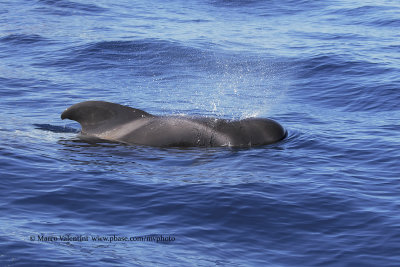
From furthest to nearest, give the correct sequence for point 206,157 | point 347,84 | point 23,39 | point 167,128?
1. point 23,39
2. point 347,84
3. point 167,128
4. point 206,157

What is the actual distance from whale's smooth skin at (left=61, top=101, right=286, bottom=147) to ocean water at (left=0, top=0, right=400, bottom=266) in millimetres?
316

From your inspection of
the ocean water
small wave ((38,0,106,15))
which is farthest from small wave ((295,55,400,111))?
small wave ((38,0,106,15))

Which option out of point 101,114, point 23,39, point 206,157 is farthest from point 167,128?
point 23,39

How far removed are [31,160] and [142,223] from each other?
13.3 feet

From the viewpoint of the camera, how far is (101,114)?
571 inches

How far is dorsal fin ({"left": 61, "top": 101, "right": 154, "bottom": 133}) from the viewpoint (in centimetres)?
1442

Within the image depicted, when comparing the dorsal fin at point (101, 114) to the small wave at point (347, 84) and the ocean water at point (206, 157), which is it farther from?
the small wave at point (347, 84)

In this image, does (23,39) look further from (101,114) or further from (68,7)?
(101,114)

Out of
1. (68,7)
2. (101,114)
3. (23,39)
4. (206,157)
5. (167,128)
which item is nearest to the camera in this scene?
(206,157)

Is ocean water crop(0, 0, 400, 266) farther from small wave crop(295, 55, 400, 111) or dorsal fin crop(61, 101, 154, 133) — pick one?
dorsal fin crop(61, 101, 154, 133)

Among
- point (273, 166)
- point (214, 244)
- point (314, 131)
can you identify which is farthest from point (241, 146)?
point (214, 244)

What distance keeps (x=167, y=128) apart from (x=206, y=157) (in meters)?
1.28

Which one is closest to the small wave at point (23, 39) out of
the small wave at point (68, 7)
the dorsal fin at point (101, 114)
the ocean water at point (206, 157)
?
the ocean water at point (206, 157)

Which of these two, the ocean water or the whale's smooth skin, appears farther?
the whale's smooth skin
